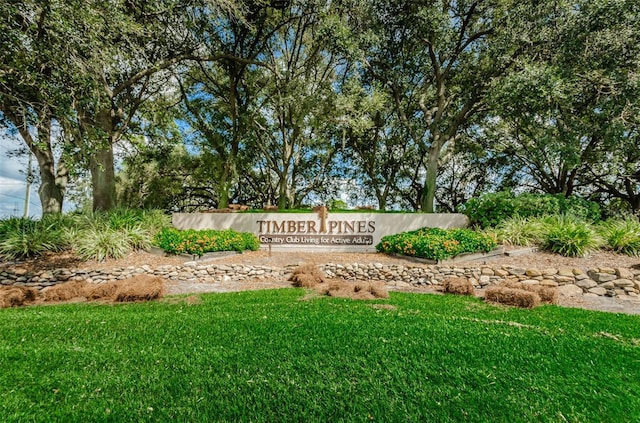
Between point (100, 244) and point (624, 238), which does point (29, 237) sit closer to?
point (100, 244)

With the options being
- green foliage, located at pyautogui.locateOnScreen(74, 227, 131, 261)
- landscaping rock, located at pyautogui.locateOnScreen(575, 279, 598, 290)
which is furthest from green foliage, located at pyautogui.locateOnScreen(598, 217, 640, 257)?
green foliage, located at pyautogui.locateOnScreen(74, 227, 131, 261)

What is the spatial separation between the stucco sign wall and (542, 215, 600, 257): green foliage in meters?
2.80

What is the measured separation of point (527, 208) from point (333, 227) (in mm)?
6303

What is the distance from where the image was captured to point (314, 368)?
8.80 ft

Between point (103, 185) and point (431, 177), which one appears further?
point (431, 177)

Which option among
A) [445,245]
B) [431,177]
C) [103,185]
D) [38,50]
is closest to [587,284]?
[445,245]

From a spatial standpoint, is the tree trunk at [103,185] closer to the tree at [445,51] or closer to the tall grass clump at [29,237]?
the tall grass clump at [29,237]

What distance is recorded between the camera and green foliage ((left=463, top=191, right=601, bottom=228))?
366 inches

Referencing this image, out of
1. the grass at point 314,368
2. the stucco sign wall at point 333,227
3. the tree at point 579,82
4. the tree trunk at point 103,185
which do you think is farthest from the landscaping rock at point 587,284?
the tree trunk at point 103,185

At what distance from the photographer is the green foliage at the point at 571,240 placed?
734cm

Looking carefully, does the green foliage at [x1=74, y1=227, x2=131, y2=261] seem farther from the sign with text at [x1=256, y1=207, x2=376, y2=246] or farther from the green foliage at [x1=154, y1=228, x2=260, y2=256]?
the sign with text at [x1=256, y1=207, x2=376, y2=246]

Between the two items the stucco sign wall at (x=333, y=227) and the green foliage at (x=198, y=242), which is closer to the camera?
the green foliage at (x=198, y=242)

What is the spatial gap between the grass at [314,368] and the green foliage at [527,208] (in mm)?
5867

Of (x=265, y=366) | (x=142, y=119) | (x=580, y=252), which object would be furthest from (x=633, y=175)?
(x=142, y=119)
